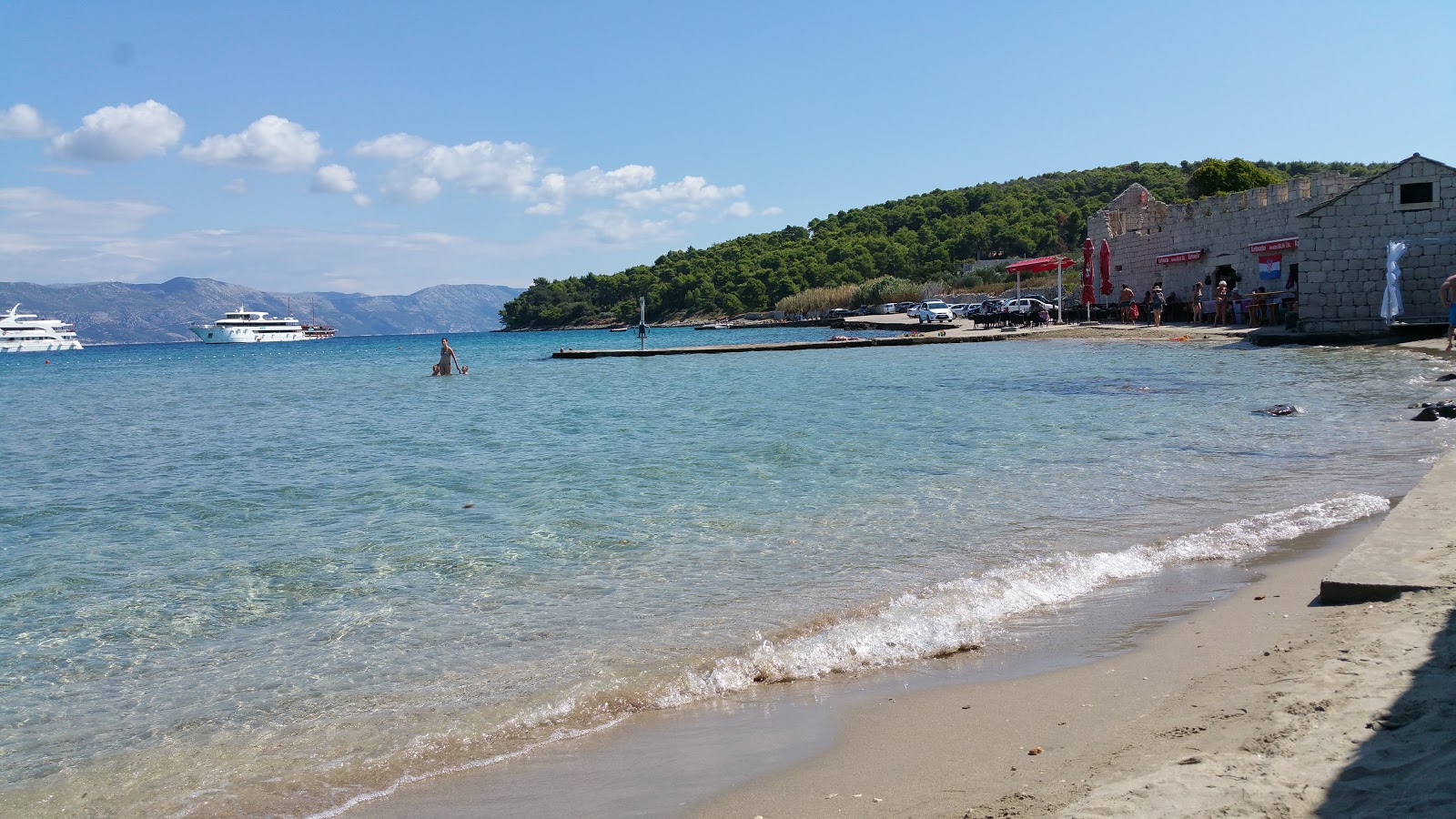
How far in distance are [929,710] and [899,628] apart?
42.1 inches

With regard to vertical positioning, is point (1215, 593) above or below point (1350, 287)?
below

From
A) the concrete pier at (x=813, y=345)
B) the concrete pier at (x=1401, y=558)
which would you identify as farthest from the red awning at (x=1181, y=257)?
the concrete pier at (x=1401, y=558)

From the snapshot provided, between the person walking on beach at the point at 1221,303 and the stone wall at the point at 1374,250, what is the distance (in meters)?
6.42

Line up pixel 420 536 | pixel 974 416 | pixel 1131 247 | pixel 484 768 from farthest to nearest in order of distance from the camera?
1. pixel 1131 247
2. pixel 974 416
3. pixel 420 536
4. pixel 484 768

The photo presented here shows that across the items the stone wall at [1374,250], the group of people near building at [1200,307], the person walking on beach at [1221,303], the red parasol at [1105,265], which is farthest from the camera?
the red parasol at [1105,265]

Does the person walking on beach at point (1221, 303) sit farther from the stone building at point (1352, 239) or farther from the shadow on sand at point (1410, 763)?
the shadow on sand at point (1410, 763)

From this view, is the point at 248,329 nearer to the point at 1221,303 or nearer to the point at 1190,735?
the point at 1221,303

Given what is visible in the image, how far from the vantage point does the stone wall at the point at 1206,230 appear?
27203 mm

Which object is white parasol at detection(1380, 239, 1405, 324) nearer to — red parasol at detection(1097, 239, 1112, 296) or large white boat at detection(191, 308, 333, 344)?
red parasol at detection(1097, 239, 1112, 296)

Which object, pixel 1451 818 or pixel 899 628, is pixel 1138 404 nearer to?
pixel 899 628

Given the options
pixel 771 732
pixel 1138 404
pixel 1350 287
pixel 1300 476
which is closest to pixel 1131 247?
pixel 1350 287

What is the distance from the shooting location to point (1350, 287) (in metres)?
23.3

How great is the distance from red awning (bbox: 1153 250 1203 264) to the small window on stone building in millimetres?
9754

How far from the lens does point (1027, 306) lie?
4453 centimetres
